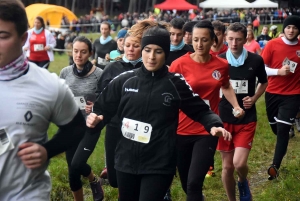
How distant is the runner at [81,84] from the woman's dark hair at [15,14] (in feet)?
10.5

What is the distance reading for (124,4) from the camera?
224ft

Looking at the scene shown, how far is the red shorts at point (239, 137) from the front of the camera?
6219 mm

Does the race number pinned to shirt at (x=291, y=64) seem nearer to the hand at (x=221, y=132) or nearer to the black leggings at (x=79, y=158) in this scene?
the black leggings at (x=79, y=158)

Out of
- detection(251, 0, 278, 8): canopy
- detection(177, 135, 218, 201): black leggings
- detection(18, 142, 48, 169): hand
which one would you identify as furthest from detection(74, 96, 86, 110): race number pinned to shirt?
detection(251, 0, 278, 8): canopy

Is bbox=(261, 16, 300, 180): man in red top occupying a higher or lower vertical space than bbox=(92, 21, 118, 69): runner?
higher

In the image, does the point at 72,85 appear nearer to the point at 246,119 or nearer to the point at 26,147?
the point at 246,119

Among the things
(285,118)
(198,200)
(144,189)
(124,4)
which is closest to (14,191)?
(144,189)

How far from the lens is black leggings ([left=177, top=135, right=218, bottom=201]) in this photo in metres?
5.11

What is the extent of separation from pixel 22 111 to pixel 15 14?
0.46 meters

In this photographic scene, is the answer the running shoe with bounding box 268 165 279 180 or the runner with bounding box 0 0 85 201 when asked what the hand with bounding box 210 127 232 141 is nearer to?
the runner with bounding box 0 0 85 201

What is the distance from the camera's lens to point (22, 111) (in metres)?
2.85

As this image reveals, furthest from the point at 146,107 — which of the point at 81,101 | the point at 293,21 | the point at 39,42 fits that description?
the point at 39,42

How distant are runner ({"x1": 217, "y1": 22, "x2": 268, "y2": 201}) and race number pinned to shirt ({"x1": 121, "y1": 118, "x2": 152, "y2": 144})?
6.67 ft

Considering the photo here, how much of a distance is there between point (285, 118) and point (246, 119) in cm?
149
